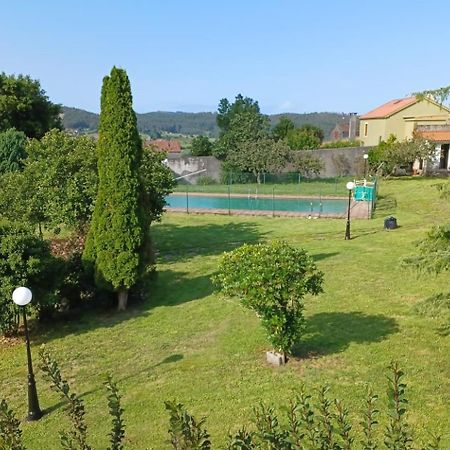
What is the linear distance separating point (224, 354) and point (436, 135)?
1364 inches

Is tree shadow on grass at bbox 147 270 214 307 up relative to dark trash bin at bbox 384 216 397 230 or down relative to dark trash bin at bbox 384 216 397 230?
down

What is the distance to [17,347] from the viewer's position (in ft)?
34.7

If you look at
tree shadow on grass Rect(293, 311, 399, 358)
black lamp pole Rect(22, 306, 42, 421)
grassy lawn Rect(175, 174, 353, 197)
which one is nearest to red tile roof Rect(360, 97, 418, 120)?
grassy lawn Rect(175, 174, 353, 197)

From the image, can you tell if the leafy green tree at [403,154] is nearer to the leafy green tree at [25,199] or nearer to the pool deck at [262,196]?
the pool deck at [262,196]

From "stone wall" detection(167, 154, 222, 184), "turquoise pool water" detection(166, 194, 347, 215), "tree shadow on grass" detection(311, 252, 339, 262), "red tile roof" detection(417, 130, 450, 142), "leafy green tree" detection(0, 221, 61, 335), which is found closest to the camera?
"leafy green tree" detection(0, 221, 61, 335)

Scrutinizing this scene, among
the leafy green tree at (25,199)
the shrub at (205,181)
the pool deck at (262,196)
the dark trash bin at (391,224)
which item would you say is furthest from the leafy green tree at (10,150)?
the dark trash bin at (391,224)

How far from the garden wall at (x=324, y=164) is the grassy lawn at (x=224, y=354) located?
26.0 metres

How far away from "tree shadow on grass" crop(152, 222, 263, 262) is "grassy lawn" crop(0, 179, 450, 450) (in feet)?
8.36

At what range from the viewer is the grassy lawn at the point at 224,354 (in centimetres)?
736

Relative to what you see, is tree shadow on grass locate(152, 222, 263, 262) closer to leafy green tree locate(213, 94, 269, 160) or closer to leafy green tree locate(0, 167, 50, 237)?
leafy green tree locate(0, 167, 50, 237)

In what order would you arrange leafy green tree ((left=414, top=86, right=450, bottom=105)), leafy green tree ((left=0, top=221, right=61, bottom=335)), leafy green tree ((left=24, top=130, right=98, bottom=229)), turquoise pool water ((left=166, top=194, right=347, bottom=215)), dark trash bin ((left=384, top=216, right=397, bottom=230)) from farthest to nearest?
turquoise pool water ((left=166, top=194, right=347, bottom=215)), dark trash bin ((left=384, top=216, right=397, bottom=230)), leafy green tree ((left=24, top=130, right=98, bottom=229)), leafy green tree ((left=0, top=221, right=61, bottom=335)), leafy green tree ((left=414, top=86, right=450, bottom=105))

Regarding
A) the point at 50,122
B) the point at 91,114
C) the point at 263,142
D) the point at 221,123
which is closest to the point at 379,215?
the point at 263,142

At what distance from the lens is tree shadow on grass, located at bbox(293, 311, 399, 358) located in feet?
31.0

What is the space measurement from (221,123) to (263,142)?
27242 millimetres
